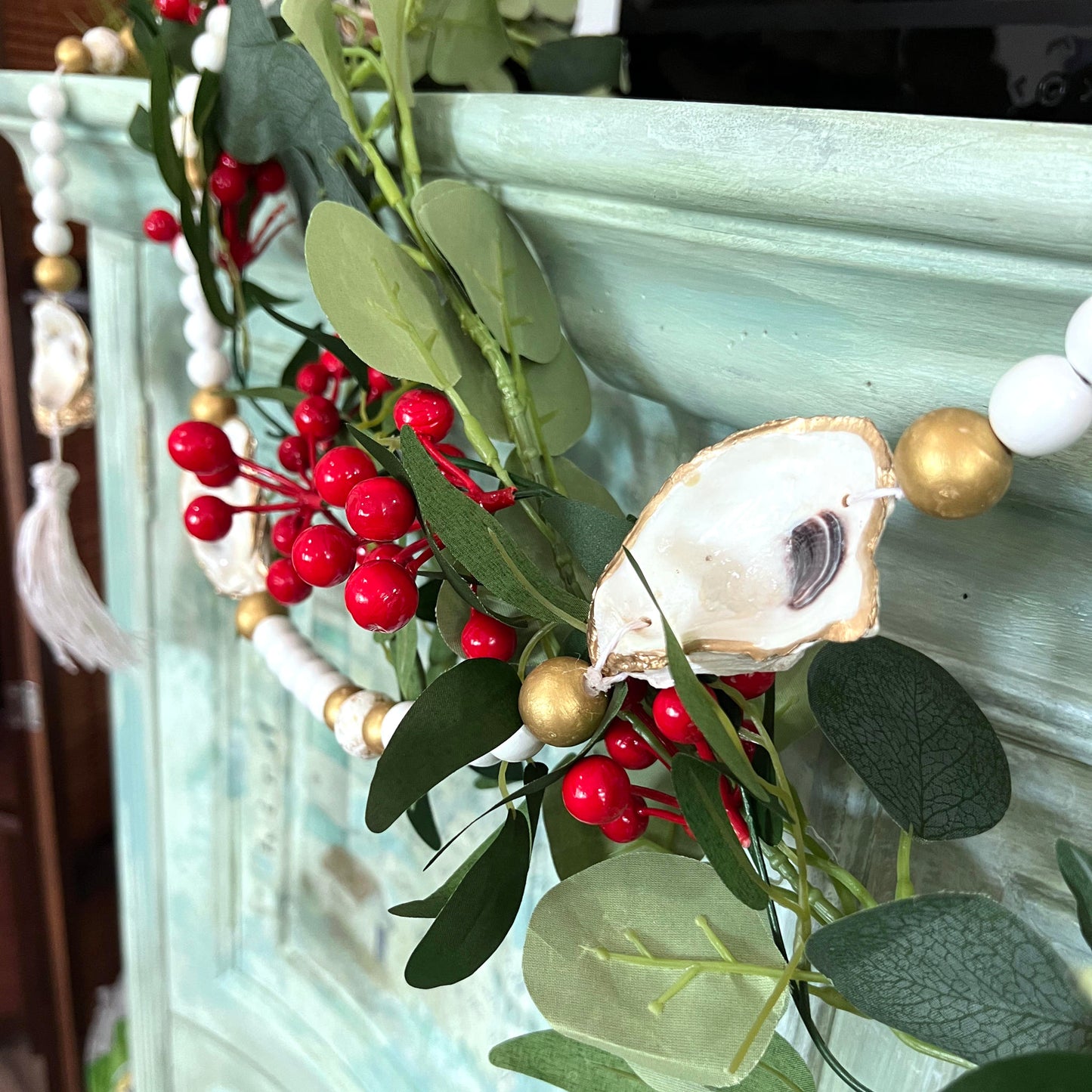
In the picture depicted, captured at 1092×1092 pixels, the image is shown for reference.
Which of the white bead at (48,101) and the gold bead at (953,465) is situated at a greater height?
the white bead at (48,101)

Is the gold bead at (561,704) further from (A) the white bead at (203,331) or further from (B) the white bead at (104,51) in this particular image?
(B) the white bead at (104,51)

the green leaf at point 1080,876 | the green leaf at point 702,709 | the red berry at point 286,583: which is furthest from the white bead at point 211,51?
the green leaf at point 1080,876

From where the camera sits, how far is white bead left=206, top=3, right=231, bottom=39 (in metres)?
0.40

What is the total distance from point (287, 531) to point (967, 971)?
31 centimetres

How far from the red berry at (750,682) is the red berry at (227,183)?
31 centimetres

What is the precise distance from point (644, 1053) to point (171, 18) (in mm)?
486

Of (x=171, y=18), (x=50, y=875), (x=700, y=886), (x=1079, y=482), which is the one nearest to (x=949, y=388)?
(x=1079, y=482)

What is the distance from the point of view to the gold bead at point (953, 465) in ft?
0.69

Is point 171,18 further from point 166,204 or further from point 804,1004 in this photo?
point 804,1004

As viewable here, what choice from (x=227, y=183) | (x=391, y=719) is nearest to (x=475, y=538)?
(x=391, y=719)

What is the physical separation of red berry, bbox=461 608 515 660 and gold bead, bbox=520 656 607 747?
0.03 m

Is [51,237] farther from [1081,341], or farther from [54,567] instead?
[1081,341]

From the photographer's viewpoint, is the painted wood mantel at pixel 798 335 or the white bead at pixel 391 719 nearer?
the painted wood mantel at pixel 798 335

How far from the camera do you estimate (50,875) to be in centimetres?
96
